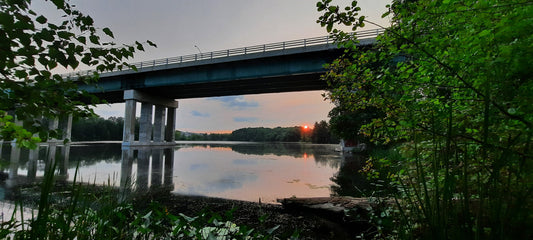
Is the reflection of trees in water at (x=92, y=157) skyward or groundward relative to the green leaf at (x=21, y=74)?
groundward

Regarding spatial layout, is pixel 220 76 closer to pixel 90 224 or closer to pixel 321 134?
pixel 90 224

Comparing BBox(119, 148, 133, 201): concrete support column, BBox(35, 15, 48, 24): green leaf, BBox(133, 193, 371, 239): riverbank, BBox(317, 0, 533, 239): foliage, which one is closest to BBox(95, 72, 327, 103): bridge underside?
BBox(119, 148, 133, 201): concrete support column

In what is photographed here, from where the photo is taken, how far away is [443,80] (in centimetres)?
259

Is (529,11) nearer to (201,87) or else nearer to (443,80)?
(443,80)

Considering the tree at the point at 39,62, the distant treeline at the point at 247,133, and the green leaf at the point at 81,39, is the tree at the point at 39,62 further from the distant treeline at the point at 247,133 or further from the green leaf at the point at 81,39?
the distant treeline at the point at 247,133

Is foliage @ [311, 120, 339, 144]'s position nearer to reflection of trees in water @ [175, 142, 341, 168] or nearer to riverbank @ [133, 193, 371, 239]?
reflection of trees in water @ [175, 142, 341, 168]

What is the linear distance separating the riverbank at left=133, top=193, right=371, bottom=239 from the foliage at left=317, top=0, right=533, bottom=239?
2.02m

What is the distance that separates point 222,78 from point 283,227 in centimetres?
2347

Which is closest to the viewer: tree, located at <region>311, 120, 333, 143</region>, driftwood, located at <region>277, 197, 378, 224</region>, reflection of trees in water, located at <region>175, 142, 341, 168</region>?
driftwood, located at <region>277, 197, 378, 224</region>

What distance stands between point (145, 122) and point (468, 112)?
3835 centimetres

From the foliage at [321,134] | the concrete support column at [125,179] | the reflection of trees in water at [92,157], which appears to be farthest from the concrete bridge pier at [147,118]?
the foliage at [321,134]

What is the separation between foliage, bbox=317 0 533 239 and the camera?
1301mm

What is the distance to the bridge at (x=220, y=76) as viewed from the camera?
71.7 feet

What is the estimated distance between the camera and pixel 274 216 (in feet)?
17.2
